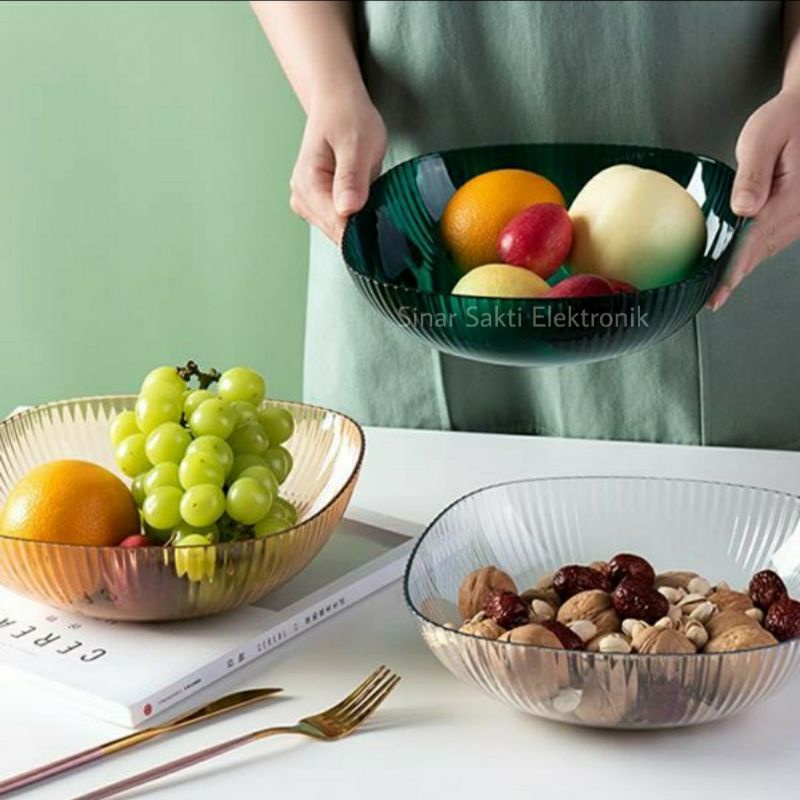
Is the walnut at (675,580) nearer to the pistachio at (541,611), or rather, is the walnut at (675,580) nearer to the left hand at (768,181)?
the pistachio at (541,611)

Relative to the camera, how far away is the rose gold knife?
84 cm

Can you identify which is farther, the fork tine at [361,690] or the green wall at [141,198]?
the green wall at [141,198]

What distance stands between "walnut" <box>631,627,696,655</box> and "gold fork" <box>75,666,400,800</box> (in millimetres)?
163

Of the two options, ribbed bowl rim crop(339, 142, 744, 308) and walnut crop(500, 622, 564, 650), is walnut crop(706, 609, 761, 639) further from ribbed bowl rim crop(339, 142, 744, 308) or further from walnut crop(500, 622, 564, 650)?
ribbed bowl rim crop(339, 142, 744, 308)

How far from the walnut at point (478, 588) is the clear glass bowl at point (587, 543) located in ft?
0.05

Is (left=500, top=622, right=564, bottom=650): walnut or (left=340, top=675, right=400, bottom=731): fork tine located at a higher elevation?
(left=500, top=622, right=564, bottom=650): walnut

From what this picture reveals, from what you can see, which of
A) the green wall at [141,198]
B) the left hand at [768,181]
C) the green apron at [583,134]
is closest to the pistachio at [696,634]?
the left hand at [768,181]

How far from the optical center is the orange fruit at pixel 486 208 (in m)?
1.18

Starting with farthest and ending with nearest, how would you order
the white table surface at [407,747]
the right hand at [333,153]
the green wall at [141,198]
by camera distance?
1. the green wall at [141,198]
2. the right hand at [333,153]
3. the white table surface at [407,747]

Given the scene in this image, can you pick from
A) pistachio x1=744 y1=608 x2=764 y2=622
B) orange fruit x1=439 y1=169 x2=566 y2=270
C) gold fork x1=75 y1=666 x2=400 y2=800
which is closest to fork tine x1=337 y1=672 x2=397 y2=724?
gold fork x1=75 y1=666 x2=400 y2=800

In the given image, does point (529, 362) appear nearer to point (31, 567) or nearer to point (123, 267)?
point (31, 567)

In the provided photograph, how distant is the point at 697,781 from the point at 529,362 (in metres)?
0.33

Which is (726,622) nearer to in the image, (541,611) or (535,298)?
(541,611)

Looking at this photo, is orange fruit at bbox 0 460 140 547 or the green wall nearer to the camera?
orange fruit at bbox 0 460 140 547
